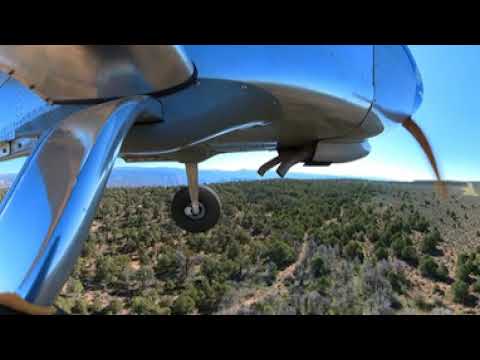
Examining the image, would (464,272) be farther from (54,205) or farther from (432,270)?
(54,205)

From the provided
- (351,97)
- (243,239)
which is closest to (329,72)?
(351,97)

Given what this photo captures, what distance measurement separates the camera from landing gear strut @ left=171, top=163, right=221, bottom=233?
11.3ft

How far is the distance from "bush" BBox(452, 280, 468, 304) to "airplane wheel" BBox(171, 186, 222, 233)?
4587mm

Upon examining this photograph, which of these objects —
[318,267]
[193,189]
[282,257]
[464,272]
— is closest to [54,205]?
[193,189]

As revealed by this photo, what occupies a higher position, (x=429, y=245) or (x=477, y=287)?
(x=429, y=245)

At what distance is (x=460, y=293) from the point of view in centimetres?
623

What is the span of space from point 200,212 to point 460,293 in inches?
189

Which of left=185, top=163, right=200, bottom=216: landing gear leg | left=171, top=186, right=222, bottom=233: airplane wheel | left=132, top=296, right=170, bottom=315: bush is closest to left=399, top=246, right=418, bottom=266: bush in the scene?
left=132, top=296, right=170, bottom=315: bush

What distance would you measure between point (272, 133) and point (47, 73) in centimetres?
103

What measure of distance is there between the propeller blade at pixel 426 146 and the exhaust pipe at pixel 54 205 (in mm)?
1420

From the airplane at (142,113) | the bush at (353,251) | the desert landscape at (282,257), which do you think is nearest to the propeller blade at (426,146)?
the airplane at (142,113)

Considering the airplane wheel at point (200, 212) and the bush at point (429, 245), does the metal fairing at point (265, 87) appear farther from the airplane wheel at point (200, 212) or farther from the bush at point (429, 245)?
the bush at point (429, 245)

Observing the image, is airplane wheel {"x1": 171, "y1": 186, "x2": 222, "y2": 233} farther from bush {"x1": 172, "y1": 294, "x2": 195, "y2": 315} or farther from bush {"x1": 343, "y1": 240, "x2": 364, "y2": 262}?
bush {"x1": 343, "y1": 240, "x2": 364, "y2": 262}
